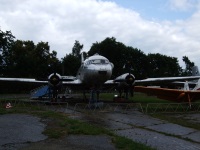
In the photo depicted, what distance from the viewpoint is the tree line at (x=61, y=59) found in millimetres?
65812

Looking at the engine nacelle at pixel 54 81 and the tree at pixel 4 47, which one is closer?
the engine nacelle at pixel 54 81

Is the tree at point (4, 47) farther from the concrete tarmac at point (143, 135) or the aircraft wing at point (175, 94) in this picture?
the concrete tarmac at point (143, 135)

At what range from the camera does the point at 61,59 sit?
266ft

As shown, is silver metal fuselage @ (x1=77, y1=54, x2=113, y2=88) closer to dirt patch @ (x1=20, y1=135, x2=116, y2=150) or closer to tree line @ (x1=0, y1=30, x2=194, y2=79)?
dirt patch @ (x1=20, y1=135, x2=116, y2=150)

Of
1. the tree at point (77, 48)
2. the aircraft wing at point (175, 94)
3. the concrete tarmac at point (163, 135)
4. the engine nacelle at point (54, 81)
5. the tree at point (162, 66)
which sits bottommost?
the concrete tarmac at point (163, 135)

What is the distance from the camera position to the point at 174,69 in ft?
341

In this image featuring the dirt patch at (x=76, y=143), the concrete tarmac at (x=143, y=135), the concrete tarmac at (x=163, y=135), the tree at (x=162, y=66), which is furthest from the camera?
the tree at (x=162, y=66)

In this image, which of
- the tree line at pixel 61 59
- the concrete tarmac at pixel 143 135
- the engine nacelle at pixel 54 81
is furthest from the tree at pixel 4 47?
the concrete tarmac at pixel 143 135

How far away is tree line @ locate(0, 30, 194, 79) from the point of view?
65.8 metres

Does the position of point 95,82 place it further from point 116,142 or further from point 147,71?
point 147,71

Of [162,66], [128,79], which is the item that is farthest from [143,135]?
[162,66]

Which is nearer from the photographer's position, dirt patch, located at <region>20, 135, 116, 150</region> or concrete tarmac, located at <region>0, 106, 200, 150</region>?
dirt patch, located at <region>20, 135, 116, 150</region>

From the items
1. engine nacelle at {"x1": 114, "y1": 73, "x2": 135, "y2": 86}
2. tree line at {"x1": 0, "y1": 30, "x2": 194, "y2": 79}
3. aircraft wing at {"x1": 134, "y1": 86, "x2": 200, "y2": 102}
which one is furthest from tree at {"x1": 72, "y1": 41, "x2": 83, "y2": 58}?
aircraft wing at {"x1": 134, "y1": 86, "x2": 200, "y2": 102}

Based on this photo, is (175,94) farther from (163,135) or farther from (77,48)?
(77,48)
